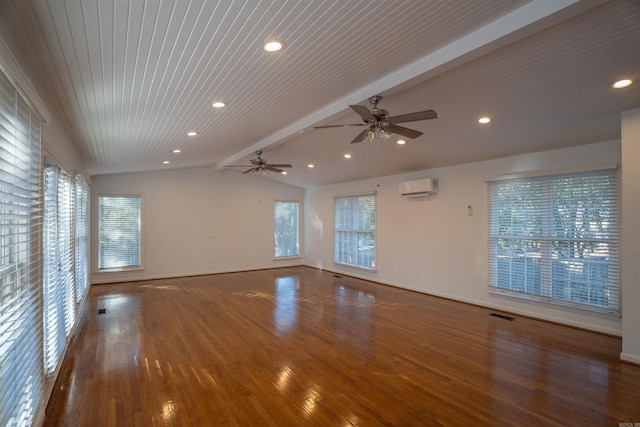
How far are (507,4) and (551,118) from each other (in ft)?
7.47

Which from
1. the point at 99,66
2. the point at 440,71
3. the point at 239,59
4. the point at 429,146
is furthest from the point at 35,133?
the point at 429,146

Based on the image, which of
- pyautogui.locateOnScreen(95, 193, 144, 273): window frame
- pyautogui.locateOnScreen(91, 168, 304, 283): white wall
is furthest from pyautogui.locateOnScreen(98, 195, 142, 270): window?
pyautogui.locateOnScreen(91, 168, 304, 283): white wall

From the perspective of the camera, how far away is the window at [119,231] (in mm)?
7418

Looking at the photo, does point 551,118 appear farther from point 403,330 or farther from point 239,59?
point 239,59

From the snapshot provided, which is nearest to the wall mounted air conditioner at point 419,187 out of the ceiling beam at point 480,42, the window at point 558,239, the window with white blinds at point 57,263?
the window at point 558,239

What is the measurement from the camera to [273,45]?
2.18 meters

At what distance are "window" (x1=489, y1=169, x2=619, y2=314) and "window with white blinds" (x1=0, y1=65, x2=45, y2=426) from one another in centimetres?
569

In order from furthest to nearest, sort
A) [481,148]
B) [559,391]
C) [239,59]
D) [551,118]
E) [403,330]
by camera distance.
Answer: [481,148], [403,330], [551,118], [559,391], [239,59]

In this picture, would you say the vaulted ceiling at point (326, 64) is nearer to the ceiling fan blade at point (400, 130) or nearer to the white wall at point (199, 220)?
the ceiling fan blade at point (400, 130)

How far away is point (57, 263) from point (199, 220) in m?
5.36

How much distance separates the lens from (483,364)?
332 centimetres

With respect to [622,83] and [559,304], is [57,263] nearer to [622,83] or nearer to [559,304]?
[622,83]

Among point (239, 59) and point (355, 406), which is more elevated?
point (239, 59)

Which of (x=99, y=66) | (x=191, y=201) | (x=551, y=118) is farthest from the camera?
(x=191, y=201)
